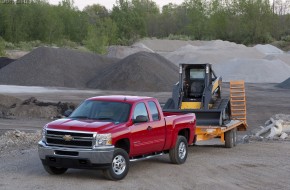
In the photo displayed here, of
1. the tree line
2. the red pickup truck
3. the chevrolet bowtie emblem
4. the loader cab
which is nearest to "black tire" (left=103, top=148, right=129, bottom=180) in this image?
the red pickup truck

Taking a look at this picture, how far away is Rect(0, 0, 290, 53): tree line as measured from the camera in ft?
338

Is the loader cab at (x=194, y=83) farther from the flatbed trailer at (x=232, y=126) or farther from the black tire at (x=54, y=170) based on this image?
the black tire at (x=54, y=170)

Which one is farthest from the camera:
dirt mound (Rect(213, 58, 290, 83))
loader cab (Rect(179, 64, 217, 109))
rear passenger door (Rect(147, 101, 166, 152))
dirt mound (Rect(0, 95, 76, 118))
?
dirt mound (Rect(213, 58, 290, 83))

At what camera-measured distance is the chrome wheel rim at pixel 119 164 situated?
12.4 m

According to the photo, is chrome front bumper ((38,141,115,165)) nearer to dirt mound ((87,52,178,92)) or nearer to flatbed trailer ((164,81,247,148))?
flatbed trailer ((164,81,247,148))

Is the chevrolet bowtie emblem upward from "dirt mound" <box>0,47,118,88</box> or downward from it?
downward

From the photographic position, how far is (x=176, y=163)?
48.4ft

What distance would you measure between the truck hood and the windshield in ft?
1.30

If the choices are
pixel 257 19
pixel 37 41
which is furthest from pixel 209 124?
pixel 257 19

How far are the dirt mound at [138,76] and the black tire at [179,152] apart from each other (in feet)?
105

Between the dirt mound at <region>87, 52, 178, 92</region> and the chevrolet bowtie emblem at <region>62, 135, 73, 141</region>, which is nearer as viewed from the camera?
the chevrolet bowtie emblem at <region>62, 135, 73, 141</region>

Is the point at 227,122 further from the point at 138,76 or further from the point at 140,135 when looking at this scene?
the point at 138,76

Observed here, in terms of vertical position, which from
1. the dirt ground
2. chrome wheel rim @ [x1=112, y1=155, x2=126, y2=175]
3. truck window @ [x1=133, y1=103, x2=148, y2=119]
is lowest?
the dirt ground

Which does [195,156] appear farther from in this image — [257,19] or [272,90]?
[257,19]
